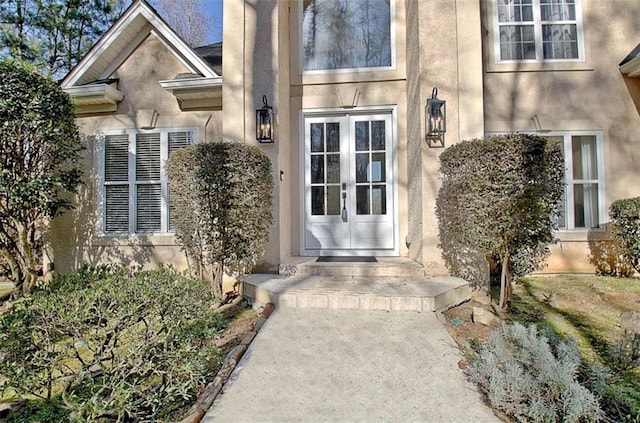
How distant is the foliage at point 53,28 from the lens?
13.8m

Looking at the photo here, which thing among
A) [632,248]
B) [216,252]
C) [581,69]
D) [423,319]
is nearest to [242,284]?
[216,252]

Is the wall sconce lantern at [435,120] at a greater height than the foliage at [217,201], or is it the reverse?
the wall sconce lantern at [435,120]

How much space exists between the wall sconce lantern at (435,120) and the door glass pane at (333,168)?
6.24 ft

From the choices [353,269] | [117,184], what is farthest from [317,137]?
[117,184]

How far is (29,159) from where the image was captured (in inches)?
230

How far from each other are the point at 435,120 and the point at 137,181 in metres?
5.53

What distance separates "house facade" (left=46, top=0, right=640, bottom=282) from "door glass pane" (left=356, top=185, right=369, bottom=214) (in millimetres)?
19

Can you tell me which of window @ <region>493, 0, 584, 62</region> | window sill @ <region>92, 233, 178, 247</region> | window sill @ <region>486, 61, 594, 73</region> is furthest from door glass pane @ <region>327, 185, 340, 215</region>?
window @ <region>493, 0, 584, 62</region>

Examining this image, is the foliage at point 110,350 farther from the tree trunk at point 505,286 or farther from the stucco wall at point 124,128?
the stucco wall at point 124,128

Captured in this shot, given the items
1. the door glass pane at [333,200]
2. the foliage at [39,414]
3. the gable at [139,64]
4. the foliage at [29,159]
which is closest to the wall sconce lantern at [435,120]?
the door glass pane at [333,200]

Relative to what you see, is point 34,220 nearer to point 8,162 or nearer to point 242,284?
point 8,162

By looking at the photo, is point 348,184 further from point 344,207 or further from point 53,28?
point 53,28

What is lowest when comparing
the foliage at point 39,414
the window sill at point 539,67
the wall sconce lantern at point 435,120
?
the foliage at point 39,414

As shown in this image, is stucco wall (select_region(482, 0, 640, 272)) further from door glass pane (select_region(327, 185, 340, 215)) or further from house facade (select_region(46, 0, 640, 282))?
door glass pane (select_region(327, 185, 340, 215))
